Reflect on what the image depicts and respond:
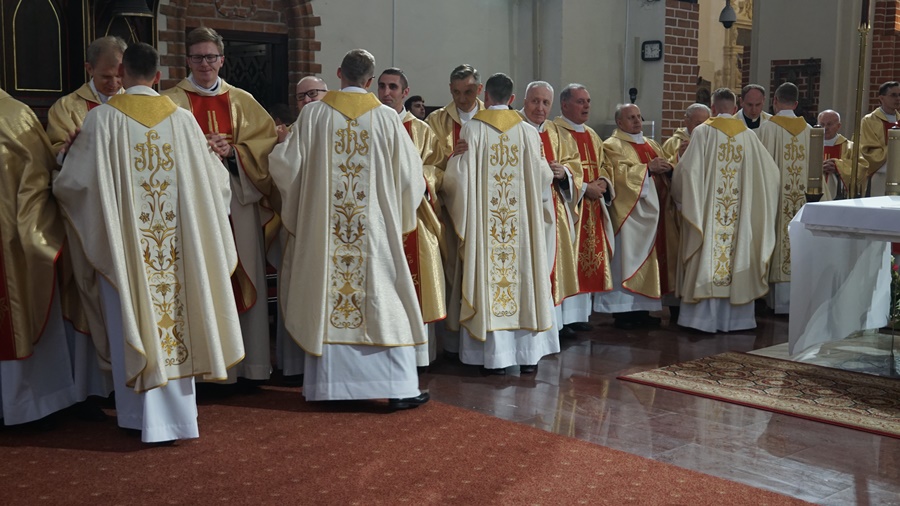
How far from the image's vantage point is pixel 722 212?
730 cm

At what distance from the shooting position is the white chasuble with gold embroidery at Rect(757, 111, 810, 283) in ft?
25.6

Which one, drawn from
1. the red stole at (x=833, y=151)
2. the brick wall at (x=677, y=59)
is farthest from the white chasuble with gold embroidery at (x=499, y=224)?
the brick wall at (x=677, y=59)

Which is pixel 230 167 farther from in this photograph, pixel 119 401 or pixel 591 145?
pixel 591 145

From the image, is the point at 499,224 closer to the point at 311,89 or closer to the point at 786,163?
the point at 311,89

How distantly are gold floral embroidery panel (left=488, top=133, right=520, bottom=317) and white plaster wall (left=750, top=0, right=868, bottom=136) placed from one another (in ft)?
27.9

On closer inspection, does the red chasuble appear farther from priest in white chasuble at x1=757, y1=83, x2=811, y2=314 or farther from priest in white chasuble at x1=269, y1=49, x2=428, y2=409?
priest in white chasuble at x1=757, y1=83, x2=811, y2=314

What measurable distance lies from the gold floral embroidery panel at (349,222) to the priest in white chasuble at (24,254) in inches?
50.4

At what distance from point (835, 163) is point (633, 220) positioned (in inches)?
89.1

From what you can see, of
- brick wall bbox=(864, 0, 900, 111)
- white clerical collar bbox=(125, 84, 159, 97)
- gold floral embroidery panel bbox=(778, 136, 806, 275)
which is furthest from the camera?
brick wall bbox=(864, 0, 900, 111)

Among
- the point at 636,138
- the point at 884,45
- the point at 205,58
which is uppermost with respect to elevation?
A: the point at 884,45

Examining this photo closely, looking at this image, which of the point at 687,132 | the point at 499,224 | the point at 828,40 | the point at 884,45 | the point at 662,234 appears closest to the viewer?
the point at 499,224

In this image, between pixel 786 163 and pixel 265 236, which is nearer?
pixel 265 236

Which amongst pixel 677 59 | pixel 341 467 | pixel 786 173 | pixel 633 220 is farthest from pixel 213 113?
pixel 677 59

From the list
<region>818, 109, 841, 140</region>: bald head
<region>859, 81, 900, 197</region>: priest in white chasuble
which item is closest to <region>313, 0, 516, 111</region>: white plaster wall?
<region>818, 109, 841, 140</region>: bald head
